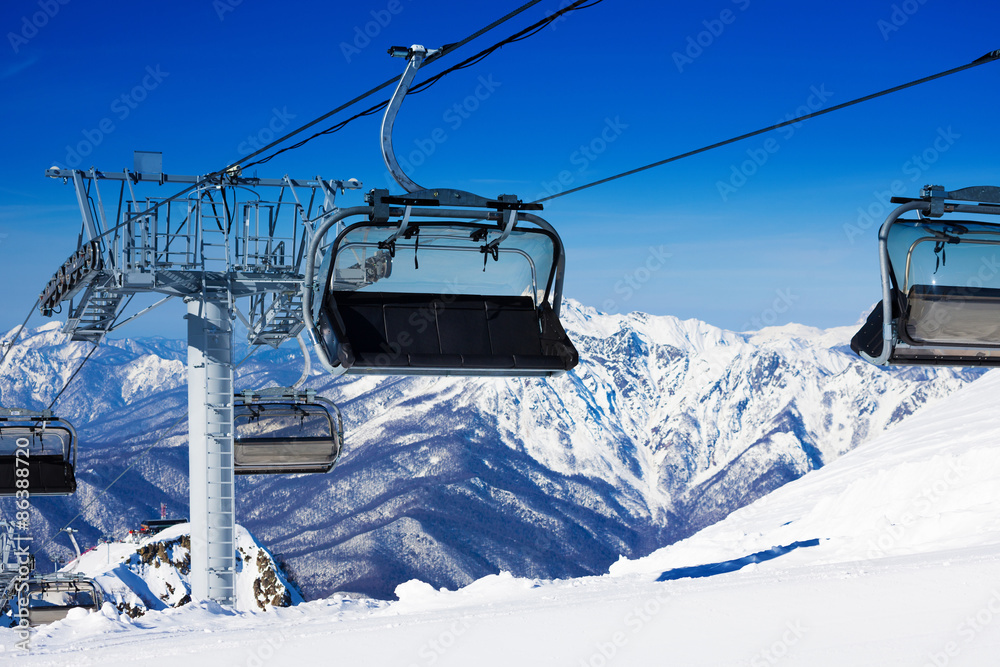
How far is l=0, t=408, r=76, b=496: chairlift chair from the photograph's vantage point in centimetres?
1582

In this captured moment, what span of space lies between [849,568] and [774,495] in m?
15.5

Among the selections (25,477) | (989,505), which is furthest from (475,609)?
(989,505)

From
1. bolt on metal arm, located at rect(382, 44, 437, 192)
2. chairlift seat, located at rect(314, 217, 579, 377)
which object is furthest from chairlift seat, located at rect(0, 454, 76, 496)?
bolt on metal arm, located at rect(382, 44, 437, 192)

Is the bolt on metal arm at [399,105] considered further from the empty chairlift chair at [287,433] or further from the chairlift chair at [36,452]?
the chairlift chair at [36,452]

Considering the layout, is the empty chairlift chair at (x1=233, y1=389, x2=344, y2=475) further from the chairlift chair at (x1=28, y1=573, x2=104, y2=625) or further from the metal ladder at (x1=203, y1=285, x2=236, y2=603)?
the chairlift chair at (x1=28, y1=573, x2=104, y2=625)

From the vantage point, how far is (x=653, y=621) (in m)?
10.1

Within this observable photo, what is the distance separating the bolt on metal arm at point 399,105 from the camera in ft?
20.8

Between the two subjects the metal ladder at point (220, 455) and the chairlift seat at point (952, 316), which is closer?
the chairlift seat at point (952, 316)

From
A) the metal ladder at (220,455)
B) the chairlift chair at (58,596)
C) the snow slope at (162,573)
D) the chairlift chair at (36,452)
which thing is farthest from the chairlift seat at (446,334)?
the snow slope at (162,573)

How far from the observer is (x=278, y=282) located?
54.2 feet

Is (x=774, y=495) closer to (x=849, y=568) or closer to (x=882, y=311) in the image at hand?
(x=849, y=568)

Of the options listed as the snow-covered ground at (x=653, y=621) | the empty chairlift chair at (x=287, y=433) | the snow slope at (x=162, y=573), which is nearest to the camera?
the snow-covered ground at (x=653, y=621)

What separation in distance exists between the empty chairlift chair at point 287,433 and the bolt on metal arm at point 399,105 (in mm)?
8374

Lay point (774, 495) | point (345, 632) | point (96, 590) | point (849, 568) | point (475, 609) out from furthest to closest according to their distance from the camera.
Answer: point (774, 495) → point (96, 590) → point (849, 568) → point (475, 609) → point (345, 632)
